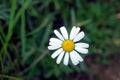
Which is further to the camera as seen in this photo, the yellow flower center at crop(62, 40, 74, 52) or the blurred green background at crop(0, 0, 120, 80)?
the blurred green background at crop(0, 0, 120, 80)

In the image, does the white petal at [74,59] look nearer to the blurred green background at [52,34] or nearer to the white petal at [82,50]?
the white petal at [82,50]

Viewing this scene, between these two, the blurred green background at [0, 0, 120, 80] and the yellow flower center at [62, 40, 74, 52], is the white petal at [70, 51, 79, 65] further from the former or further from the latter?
the blurred green background at [0, 0, 120, 80]

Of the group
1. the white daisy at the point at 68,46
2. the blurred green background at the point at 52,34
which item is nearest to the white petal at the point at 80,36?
the white daisy at the point at 68,46

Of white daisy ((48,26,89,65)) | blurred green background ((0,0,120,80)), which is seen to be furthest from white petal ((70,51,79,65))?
blurred green background ((0,0,120,80))

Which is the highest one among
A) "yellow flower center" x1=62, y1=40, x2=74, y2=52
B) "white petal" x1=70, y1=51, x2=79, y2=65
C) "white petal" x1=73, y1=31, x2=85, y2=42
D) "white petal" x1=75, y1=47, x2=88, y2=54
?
"white petal" x1=73, y1=31, x2=85, y2=42

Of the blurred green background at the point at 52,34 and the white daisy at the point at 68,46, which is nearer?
the white daisy at the point at 68,46

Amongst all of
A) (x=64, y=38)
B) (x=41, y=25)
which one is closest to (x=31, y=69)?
(x=41, y=25)

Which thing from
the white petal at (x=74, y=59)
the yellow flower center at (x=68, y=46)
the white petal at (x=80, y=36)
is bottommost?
the white petal at (x=74, y=59)

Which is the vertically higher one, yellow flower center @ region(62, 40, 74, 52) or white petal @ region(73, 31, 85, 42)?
white petal @ region(73, 31, 85, 42)

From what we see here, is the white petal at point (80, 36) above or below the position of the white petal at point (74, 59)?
above
